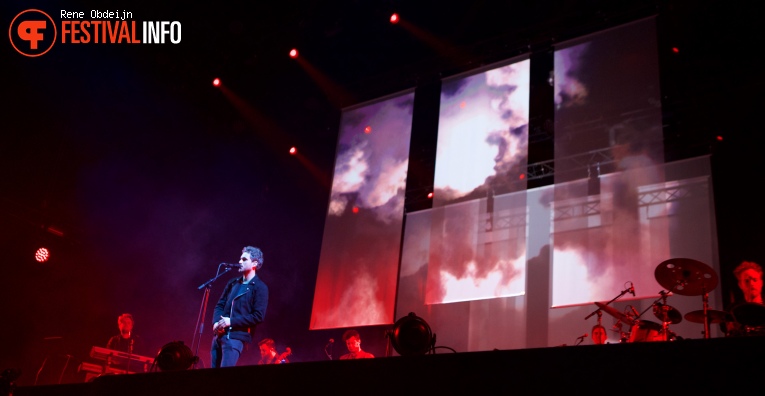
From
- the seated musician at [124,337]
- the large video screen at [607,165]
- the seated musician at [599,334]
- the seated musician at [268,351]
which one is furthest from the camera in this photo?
the seated musician at [268,351]

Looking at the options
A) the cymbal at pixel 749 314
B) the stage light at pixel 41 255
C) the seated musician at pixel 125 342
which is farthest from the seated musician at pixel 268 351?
the cymbal at pixel 749 314

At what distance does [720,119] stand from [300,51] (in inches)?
198

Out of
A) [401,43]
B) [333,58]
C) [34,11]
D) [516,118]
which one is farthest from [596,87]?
[34,11]

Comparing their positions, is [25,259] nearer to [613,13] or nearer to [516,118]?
[516,118]

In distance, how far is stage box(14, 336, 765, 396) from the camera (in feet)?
7.54

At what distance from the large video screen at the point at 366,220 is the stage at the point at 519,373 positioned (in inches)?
153

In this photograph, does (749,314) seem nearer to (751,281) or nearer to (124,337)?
(751,281)

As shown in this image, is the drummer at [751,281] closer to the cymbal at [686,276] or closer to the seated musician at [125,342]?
the cymbal at [686,276]

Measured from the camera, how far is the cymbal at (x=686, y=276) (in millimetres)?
4562

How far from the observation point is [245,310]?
16.6 ft

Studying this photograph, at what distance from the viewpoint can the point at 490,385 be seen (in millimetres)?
2730

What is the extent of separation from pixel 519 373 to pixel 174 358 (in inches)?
99.6

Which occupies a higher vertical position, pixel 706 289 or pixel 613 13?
pixel 613 13

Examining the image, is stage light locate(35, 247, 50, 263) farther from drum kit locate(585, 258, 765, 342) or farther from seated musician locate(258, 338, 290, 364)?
drum kit locate(585, 258, 765, 342)
